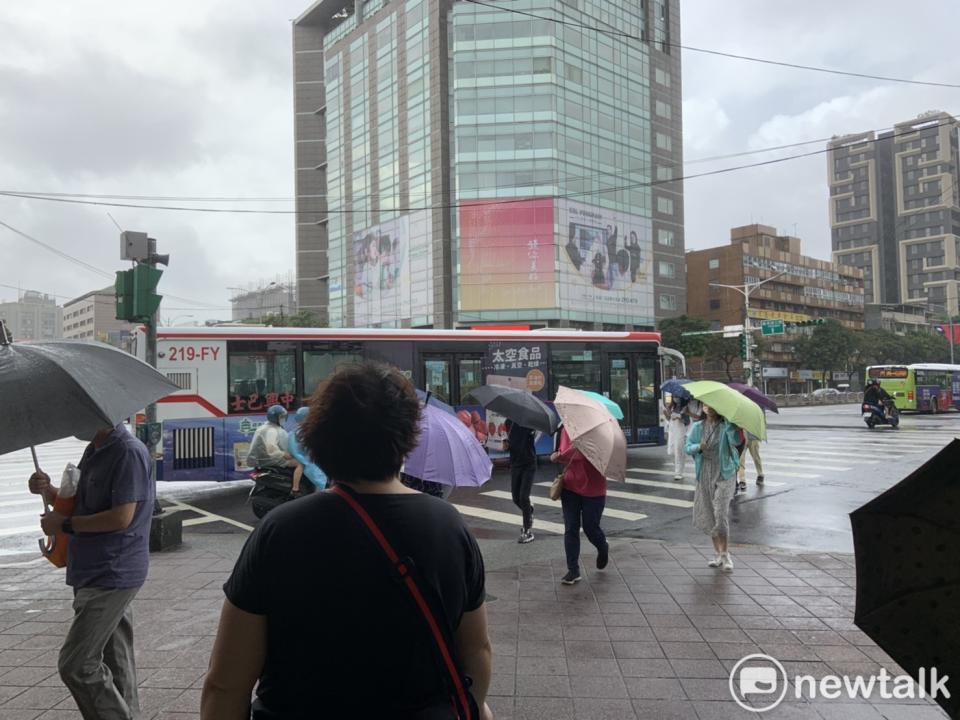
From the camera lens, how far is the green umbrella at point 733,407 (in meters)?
6.50

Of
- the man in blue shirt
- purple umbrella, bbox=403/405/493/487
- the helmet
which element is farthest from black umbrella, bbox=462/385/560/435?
the man in blue shirt

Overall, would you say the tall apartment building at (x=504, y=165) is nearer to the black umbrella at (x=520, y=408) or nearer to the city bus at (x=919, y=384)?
the city bus at (x=919, y=384)

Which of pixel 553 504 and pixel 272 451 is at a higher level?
pixel 272 451

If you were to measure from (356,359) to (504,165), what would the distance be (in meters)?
50.0

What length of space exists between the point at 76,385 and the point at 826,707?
14.3 feet

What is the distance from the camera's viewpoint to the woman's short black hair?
1727mm

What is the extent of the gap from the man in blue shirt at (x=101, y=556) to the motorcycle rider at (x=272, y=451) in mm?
4701

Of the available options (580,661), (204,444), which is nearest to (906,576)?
(580,661)

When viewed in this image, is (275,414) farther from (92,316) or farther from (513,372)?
(92,316)

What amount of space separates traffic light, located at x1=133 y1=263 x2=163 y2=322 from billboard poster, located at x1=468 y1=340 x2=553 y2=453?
23.0 feet

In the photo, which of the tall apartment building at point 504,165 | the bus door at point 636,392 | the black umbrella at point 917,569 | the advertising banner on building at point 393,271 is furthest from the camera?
the advertising banner on building at point 393,271

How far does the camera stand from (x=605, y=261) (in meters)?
62.5

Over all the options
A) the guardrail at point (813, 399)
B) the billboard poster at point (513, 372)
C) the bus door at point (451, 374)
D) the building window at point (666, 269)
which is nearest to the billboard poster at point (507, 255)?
the building window at point (666, 269)

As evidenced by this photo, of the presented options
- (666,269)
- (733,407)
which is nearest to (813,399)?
(666,269)
